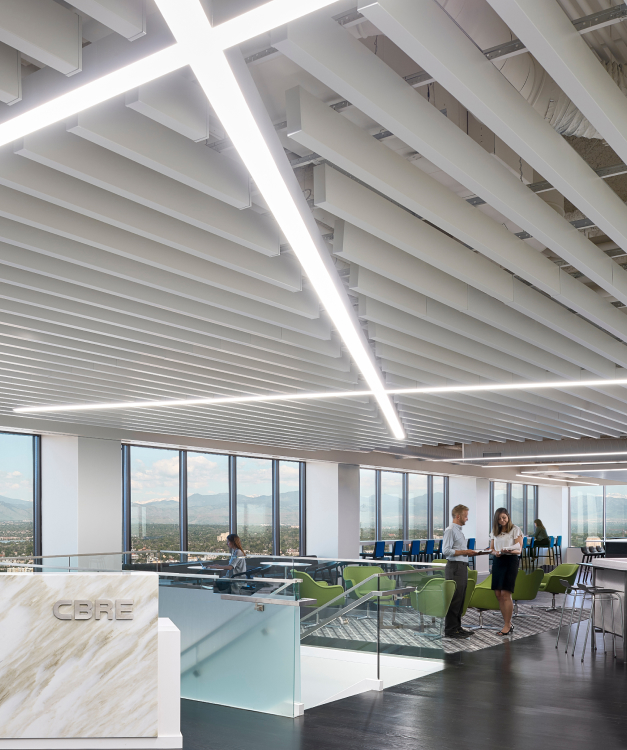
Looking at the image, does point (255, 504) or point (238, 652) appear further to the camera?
point (255, 504)

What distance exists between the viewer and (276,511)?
1672 centimetres

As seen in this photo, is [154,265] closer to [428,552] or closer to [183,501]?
[183,501]

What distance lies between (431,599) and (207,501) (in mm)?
8012

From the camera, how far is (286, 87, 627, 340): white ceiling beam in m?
2.86

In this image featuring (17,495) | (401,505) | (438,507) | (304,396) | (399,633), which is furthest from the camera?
(438,507)

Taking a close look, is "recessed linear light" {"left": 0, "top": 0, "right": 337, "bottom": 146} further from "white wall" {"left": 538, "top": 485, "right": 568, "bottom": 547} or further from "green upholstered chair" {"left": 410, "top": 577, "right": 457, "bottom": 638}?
"white wall" {"left": 538, "top": 485, "right": 568, "bottom": 547}

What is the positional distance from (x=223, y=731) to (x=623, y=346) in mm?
4470

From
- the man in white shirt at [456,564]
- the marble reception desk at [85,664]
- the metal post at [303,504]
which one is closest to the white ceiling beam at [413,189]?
the marble reception desk at [85,664]

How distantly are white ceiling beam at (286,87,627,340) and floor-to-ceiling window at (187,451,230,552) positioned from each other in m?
10.8

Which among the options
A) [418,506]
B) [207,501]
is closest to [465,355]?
[207,501]

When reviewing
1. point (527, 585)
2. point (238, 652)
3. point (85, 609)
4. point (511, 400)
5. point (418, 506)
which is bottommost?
point (418, 506)

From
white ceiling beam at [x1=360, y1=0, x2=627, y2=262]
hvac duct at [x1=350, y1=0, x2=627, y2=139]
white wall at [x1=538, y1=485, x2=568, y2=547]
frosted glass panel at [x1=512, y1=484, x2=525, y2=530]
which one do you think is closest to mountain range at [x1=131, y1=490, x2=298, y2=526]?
hvac duct at [x1=350, y1=0, x2=627, y2=139]

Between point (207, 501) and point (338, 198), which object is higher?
point (338, 198)

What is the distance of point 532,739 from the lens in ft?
16.2
